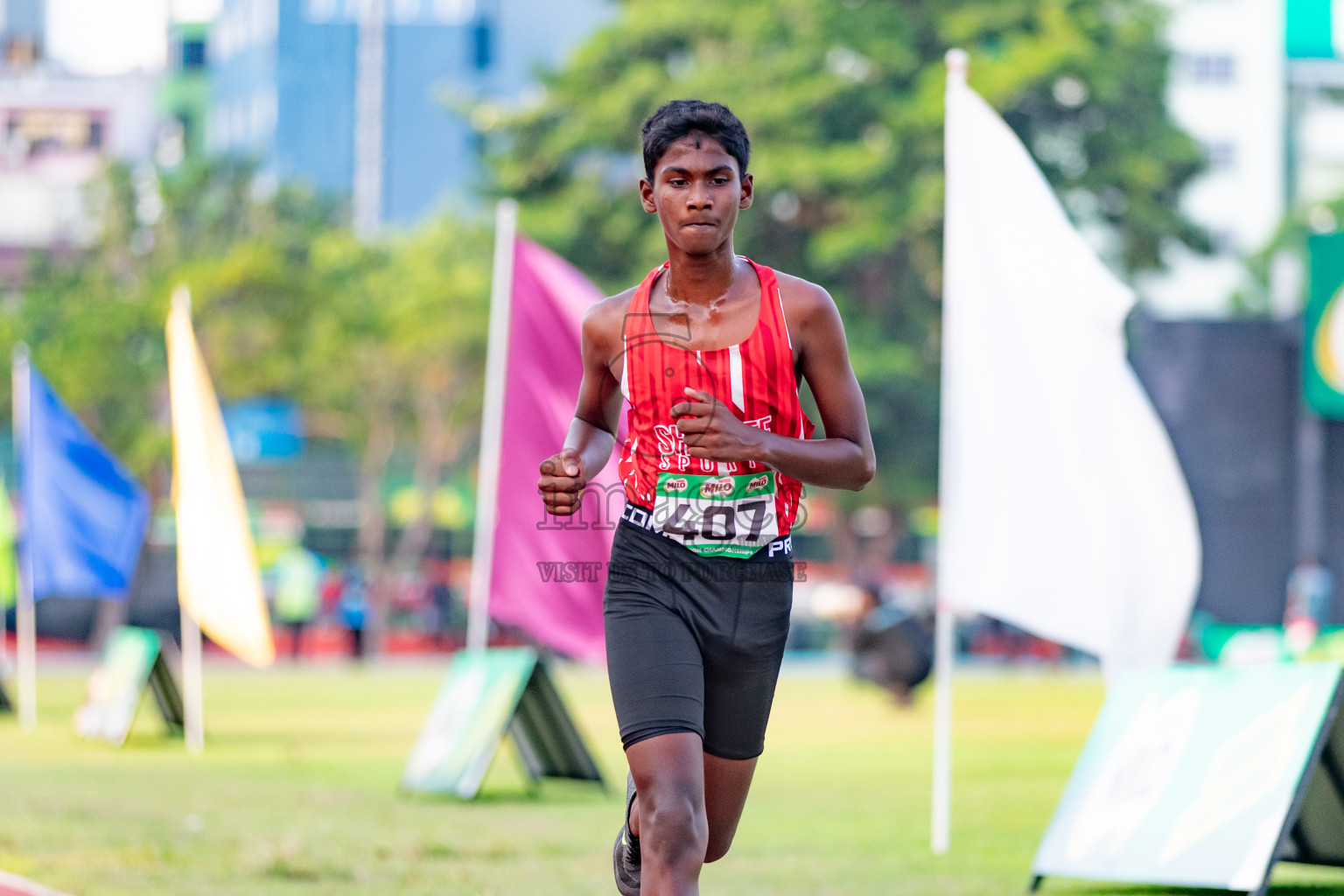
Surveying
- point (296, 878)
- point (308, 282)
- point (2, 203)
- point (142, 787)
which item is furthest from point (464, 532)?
point (296, 878)

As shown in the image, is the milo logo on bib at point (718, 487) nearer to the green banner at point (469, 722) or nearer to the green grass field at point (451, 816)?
the green grass field at point (451, 816)

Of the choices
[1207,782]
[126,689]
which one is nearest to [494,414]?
[126,689]

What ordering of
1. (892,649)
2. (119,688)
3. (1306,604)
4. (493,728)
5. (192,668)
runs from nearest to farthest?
(493,728) → (192,668) → (119,688) → (892,649) → (1306,604)

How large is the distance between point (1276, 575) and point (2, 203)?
157 feet

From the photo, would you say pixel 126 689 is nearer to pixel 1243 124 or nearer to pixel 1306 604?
pixel 1306 604

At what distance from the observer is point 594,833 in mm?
10336

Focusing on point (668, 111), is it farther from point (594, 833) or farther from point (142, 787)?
point (142, 787)

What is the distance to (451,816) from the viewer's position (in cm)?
1115

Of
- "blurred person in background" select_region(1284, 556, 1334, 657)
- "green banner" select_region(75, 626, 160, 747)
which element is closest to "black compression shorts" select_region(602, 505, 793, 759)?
"green banner" select_region(75, 626, 160, 747)

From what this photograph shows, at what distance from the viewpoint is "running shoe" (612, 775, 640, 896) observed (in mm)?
4949

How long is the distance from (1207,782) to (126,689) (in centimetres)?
1172

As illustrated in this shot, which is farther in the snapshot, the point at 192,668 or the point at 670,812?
the point at 192,668

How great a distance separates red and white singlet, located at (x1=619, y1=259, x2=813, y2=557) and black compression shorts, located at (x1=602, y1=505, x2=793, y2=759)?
0.22 ft

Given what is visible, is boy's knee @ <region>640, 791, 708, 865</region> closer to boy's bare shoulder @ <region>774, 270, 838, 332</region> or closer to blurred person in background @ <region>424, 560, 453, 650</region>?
boy's bare shoulder @ <region>774, 270, 838, 332</region>
